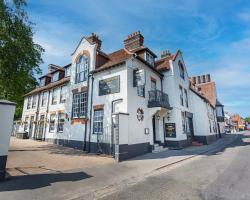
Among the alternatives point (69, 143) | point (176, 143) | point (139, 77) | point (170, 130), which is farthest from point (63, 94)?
point (176, 143)

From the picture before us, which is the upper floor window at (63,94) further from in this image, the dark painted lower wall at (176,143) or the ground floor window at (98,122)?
the dark painted lower wall at (176,143)

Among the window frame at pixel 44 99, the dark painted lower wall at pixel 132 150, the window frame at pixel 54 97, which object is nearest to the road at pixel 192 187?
the dark painted lower wall at pixel 132 150

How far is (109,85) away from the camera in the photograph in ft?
46.5

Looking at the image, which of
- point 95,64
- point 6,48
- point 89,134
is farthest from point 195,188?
point 6,48

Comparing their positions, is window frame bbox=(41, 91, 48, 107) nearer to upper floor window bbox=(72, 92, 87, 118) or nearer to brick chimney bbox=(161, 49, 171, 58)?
upper floor window bbox=(72, 92, 87, 118)

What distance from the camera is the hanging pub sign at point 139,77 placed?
12914 millimetres

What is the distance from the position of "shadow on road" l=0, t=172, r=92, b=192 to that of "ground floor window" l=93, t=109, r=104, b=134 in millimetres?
6494

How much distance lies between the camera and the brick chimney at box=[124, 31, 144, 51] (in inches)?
747

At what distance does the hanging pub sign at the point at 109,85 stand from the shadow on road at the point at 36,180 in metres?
7.63

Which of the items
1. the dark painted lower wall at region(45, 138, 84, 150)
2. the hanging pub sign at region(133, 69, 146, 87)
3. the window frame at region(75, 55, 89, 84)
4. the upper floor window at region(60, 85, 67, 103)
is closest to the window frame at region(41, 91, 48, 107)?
the upper floor window at region(60, 85, 67, 103)

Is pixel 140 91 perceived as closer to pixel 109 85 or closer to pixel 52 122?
pixel 109 85

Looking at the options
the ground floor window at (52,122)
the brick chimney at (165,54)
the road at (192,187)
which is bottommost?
the road at (192,187)

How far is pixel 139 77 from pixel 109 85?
2.79m

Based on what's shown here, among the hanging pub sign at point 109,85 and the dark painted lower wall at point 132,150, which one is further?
the hanging pub sign at point 109,85
